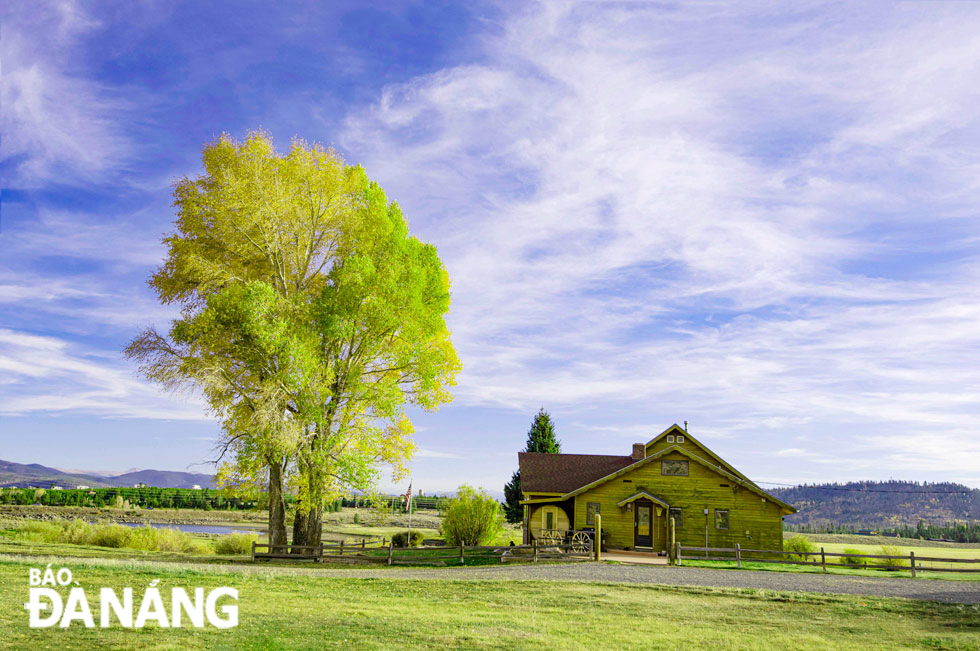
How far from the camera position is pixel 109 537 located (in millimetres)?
36406

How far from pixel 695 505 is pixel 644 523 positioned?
9.28 feet

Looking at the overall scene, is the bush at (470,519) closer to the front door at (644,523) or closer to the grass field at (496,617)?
the front door at (644,523)

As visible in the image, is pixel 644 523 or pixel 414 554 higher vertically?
pixel 644 523

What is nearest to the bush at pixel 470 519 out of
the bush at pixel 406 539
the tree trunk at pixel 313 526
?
the bush at pixel 406 539

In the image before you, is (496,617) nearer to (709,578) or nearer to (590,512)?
(709,578)

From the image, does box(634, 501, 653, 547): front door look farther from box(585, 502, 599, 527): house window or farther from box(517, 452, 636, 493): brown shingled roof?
box(517, 452, 636, 493): brown shingled roof

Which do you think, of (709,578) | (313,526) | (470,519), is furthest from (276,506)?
(709,578)

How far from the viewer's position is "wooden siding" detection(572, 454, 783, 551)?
36.1 metres

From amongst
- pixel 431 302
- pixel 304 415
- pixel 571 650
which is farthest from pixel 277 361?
pixel 571 650

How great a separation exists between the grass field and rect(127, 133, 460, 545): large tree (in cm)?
581

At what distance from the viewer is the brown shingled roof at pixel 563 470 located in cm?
4138

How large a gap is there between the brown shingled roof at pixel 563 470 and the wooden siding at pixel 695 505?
407 cm

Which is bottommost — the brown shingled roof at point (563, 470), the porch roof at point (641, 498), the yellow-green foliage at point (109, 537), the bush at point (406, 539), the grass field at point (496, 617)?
the bush at point (406, 539)

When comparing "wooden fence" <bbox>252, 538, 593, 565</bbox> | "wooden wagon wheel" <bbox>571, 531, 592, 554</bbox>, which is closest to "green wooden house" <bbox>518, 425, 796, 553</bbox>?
"wooden wagon wheel" <bbox>571, 531, 592, 554</bbox>
